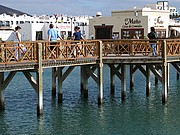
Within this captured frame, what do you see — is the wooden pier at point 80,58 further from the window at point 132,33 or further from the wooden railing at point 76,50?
the window at point 132,33

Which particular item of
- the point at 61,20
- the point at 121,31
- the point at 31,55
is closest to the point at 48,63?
the point at 31,55

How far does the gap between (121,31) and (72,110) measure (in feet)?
137

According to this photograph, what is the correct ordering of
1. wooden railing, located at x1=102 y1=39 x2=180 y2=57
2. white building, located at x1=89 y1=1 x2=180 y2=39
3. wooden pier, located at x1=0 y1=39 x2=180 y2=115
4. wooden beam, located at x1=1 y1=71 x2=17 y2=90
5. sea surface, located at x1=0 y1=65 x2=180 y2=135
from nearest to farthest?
sea surface, located at x1=0 y1=65 x2=180 y2=135
wooden pier, located at x1=0 y1=39 x2=180 y2=115
wooden beam, located at x1=1 y1=71 x2=17 y2=90
wooden railing, located at x1=102 y1=39 x2=180 y2=57
white building, located at x1=89 y1=1 x2=180 y2=39

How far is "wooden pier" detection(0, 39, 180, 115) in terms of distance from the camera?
19.8 m

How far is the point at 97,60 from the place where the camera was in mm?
23828

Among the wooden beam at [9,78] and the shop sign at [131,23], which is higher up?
the shop sign at [131,23]

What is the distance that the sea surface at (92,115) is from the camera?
1925 centimetres

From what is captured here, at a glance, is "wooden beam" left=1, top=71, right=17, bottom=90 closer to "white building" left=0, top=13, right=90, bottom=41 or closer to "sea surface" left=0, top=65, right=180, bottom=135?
"sea surface" left=0, top=65, right=180, bottom=135

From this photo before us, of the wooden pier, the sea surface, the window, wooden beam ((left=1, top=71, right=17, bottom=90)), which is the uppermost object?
the window

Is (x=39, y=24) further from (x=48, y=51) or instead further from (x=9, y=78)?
(x=48, y=51)

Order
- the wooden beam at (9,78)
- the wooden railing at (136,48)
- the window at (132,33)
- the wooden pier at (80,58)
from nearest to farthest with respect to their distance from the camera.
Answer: the wooden pier at (80,58) < the wooden beam at (9,78) < the wooden railing at (136,48) < the window at (132,33)

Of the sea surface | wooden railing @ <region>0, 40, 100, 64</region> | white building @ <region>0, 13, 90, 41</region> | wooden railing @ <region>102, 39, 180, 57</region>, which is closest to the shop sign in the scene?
white building @ <region>0, 13, 90, 41</region>

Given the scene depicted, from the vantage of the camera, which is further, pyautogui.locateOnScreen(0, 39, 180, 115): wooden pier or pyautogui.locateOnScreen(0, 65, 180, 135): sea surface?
pyautogui.locateOnScreen(0, 39, 180, 115): wooden pier

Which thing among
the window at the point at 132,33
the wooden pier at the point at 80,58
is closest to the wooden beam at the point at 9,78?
the wooden pier at the point at 80,58
